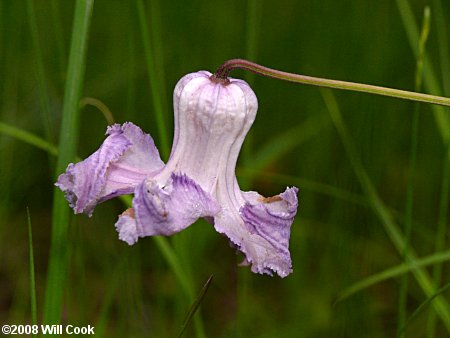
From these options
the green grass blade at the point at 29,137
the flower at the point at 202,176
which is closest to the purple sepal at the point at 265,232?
the flower at the point at 202,176

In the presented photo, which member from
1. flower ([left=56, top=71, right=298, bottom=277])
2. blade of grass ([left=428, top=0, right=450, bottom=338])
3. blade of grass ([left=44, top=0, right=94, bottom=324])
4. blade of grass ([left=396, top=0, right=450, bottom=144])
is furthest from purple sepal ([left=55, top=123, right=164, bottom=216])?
blade of grass ([left=396, top=0, right=450, bottom=144])

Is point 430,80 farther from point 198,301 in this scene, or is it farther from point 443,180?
point 198,301

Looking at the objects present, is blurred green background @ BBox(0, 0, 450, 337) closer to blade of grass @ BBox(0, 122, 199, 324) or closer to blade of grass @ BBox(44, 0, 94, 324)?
blade of grass @ BBox(0, 122, 199, 324)

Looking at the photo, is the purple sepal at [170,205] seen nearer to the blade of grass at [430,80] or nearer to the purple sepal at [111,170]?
the purple sepal at [111,170]

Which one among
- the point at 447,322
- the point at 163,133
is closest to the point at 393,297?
the point at 447,322

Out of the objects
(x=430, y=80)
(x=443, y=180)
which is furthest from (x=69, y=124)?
(x=430, y=80)
